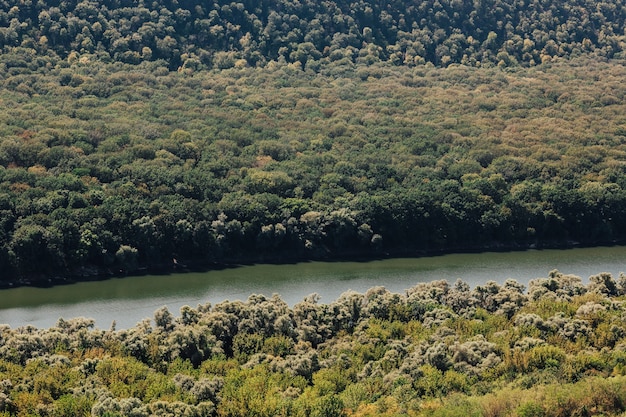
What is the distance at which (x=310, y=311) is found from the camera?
2445 inches

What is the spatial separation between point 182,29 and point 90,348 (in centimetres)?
9678

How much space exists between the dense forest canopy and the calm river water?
61376 mm

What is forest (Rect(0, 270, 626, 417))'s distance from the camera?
45.9 metres

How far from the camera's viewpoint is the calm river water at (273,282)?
73000 mm

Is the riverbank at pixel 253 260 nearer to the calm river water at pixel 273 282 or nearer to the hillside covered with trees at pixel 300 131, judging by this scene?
the hillside covered with trees at pixel 300 131

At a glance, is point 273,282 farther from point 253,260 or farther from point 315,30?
point 315,30

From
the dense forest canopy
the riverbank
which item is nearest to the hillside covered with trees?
the riverbank

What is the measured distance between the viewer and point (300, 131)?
386 ft

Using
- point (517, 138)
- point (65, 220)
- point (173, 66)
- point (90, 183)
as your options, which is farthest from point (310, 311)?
point (173, 66)

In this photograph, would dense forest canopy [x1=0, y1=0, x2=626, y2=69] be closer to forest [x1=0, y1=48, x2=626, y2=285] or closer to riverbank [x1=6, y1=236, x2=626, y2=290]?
forest [x1=0, y1=48, x2=626, y2=285]

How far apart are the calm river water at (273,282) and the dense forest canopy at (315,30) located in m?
61.4

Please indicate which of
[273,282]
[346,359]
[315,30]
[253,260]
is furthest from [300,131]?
[346,359]

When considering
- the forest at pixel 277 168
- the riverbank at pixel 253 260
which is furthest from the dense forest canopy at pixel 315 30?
the riverbank at pixel 253 260

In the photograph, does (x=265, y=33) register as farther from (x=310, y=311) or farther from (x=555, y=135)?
(x=310, y=311)
